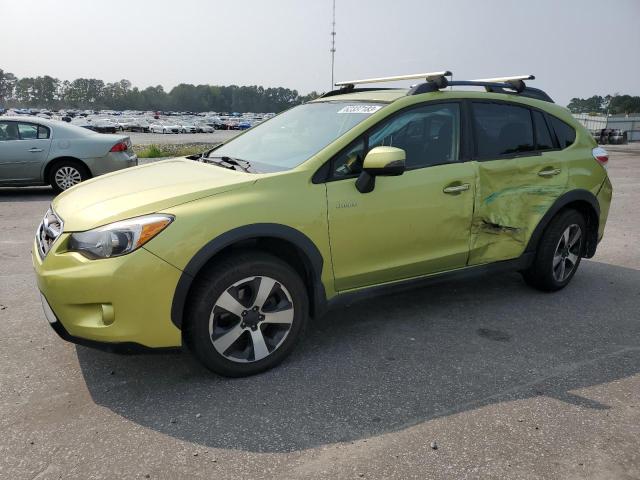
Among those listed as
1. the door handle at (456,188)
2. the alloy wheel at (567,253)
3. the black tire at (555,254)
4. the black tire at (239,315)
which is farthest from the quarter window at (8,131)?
the alloy wheel at (567,253)

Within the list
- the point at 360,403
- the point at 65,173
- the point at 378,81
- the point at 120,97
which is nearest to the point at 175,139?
the point at 65,173

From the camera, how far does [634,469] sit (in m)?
2.50

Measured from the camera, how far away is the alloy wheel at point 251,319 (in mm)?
3125

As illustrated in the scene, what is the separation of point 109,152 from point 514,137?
7452mm

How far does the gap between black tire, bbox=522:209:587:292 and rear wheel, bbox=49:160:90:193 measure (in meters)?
7.75

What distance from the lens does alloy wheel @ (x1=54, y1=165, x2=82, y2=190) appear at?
9531 mm

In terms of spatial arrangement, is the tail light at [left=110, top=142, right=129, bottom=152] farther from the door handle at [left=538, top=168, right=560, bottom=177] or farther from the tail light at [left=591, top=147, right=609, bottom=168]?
the tail light at [left=591, top=147, right=609, bottom=168]

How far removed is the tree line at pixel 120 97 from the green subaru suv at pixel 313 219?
17036 centimetres

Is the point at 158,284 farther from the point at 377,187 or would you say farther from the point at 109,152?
the point at 109,152

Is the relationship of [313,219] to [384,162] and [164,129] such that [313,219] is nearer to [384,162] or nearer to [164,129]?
[384,162]

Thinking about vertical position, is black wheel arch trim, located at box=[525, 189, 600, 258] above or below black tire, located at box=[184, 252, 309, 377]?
above

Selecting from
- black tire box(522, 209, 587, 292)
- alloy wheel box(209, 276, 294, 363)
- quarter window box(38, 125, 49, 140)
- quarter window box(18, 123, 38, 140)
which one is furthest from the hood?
quarter window box(18, 123, 38, 140)

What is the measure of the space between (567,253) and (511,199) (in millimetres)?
978

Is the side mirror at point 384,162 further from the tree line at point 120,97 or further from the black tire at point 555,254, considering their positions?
the tree line at point 120,97
